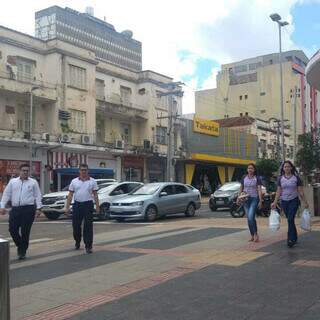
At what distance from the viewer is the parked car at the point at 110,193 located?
2133cm

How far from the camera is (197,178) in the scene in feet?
184

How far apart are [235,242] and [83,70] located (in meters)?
31.3

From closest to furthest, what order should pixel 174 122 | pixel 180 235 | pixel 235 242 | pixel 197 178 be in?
pixel 235 242
pixel 180 235
pixel 174 122
pixel 197 178

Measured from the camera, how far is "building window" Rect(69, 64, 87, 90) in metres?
40.0

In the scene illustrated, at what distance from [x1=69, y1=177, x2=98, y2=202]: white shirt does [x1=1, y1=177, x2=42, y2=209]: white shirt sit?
784 mm

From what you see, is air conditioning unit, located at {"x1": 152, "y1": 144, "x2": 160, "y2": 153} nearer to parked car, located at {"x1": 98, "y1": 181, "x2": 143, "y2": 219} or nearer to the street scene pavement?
parked car, located at {"x1": 98, "y1": 181, "x2": 143, "y2": 219}

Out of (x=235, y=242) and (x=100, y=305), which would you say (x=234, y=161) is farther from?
(x=100, y=305)

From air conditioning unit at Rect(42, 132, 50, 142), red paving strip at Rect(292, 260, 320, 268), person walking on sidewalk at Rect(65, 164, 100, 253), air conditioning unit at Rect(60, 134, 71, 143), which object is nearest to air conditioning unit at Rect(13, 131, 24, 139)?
air conditioning unit at Rect(42, 132, 50, 142)

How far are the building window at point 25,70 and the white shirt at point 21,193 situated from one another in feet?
90.0

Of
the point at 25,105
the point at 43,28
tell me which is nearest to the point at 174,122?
the point at 25,105

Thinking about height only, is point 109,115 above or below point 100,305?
above

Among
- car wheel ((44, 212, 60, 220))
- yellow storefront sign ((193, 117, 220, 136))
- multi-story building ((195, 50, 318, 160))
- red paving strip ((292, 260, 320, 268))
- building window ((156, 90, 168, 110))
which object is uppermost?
multi-story building ((195, 50, 318, 160))

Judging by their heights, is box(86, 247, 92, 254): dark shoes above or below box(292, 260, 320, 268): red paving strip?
above

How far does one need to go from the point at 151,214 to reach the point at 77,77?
22.5 metres
